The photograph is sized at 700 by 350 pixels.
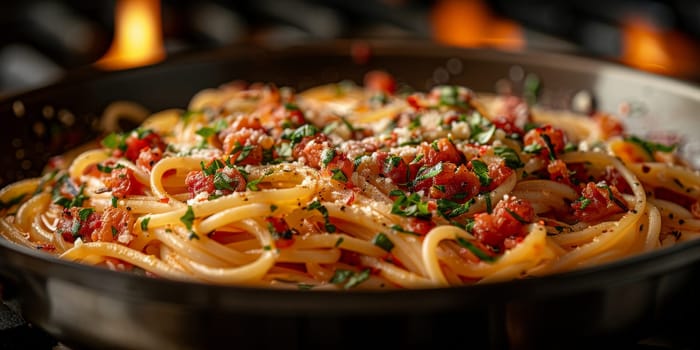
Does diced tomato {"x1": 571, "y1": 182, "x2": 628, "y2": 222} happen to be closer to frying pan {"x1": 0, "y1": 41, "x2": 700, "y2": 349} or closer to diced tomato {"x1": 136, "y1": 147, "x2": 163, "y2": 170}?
frying pan {"x1": 0, "y1": 41, "x2": 700, "y2": 349}

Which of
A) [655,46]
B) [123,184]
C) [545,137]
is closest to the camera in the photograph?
[123,184]

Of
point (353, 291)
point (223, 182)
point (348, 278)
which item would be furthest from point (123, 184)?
point (353, 291)

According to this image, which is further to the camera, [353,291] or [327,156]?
[327,156]

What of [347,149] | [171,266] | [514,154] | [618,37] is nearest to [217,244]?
[171,266]

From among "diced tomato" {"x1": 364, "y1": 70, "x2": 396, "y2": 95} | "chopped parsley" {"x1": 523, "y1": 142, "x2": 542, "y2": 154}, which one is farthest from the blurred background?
"chopped parsley" {"x1": 523, "y1": 142, "x2": 542, "y2": 154}

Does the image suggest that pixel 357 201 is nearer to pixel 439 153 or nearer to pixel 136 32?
pixel 439 153

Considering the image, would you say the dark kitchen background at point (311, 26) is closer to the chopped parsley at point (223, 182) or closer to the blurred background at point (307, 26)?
the blurred background at point (307, 26)

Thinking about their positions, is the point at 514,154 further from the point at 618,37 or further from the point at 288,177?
the point at 618,37
